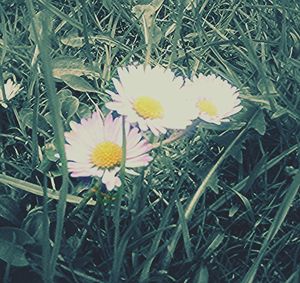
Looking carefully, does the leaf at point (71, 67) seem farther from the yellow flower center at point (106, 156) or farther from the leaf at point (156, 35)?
the yellow flower center at point (106, 156)

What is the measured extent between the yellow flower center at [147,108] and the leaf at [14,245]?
0.16 metres

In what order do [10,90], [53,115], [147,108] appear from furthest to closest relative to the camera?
[10,90] → [147,108] → [53,115]

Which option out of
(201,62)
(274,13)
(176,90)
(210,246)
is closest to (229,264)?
(210,246)

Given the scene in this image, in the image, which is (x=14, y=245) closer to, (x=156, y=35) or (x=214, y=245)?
(x=214, y=245)

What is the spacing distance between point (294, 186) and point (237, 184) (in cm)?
14

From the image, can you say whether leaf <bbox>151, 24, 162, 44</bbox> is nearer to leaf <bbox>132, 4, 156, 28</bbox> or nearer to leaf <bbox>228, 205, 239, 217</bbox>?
leaf <bbox>132, 4, 156, 28</bbox>

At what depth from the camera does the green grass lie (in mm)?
665

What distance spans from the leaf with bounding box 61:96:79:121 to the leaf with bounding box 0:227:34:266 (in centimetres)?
19

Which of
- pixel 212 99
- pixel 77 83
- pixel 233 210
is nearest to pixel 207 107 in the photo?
pixel 212 99

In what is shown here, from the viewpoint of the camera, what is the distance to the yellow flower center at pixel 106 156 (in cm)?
62

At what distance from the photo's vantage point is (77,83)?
0.89 metres

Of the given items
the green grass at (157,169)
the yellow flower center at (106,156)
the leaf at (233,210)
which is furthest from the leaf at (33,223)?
the leaf at (233,210)

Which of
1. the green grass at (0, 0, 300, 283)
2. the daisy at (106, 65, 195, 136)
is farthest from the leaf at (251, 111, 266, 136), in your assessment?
the daisy at (106, 65, 195, 136)

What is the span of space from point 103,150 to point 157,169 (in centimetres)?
17
